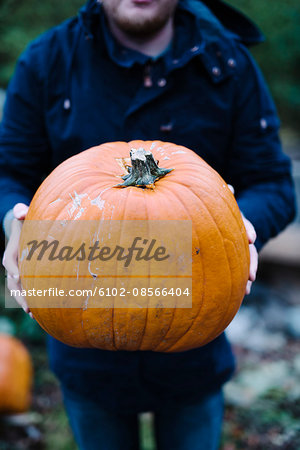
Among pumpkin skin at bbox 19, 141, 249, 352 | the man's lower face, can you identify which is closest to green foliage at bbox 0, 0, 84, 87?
the man's lower face

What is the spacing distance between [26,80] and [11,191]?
1.39 feet

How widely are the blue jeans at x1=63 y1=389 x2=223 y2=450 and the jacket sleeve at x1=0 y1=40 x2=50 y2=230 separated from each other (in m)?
0.85

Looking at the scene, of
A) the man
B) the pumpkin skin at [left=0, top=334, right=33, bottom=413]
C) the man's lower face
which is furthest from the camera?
the pumpkin skin at [left=0, top=334, right=33, bottom=413]

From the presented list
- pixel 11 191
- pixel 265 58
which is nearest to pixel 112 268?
pixel 11 191

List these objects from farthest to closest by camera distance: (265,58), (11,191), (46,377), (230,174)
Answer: (265,58) < (46,377) < (230,174) < (11,191)

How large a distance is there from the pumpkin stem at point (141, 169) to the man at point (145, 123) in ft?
1.53

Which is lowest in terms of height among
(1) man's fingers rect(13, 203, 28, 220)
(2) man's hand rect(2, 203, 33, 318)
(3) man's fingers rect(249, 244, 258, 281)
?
Result: (3) man's fingers rect(249, 244, 258, 281)

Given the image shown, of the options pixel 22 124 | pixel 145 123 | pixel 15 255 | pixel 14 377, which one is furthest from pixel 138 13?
pixel 14 377

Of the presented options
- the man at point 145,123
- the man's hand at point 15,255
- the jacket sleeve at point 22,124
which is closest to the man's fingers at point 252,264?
the man at point 145,123

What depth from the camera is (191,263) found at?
111cm

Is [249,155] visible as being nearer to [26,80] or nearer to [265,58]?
[26,80]

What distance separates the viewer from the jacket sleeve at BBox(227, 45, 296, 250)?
1641mm

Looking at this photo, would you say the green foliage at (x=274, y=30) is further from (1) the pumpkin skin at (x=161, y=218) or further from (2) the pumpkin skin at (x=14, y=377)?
(1) the pumpkin skin at (x=161, y=218)

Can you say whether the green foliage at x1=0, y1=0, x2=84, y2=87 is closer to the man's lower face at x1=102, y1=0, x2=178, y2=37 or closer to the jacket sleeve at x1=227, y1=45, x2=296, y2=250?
the man's lower face at x1=102, y1=0, x2=178, y2=37
